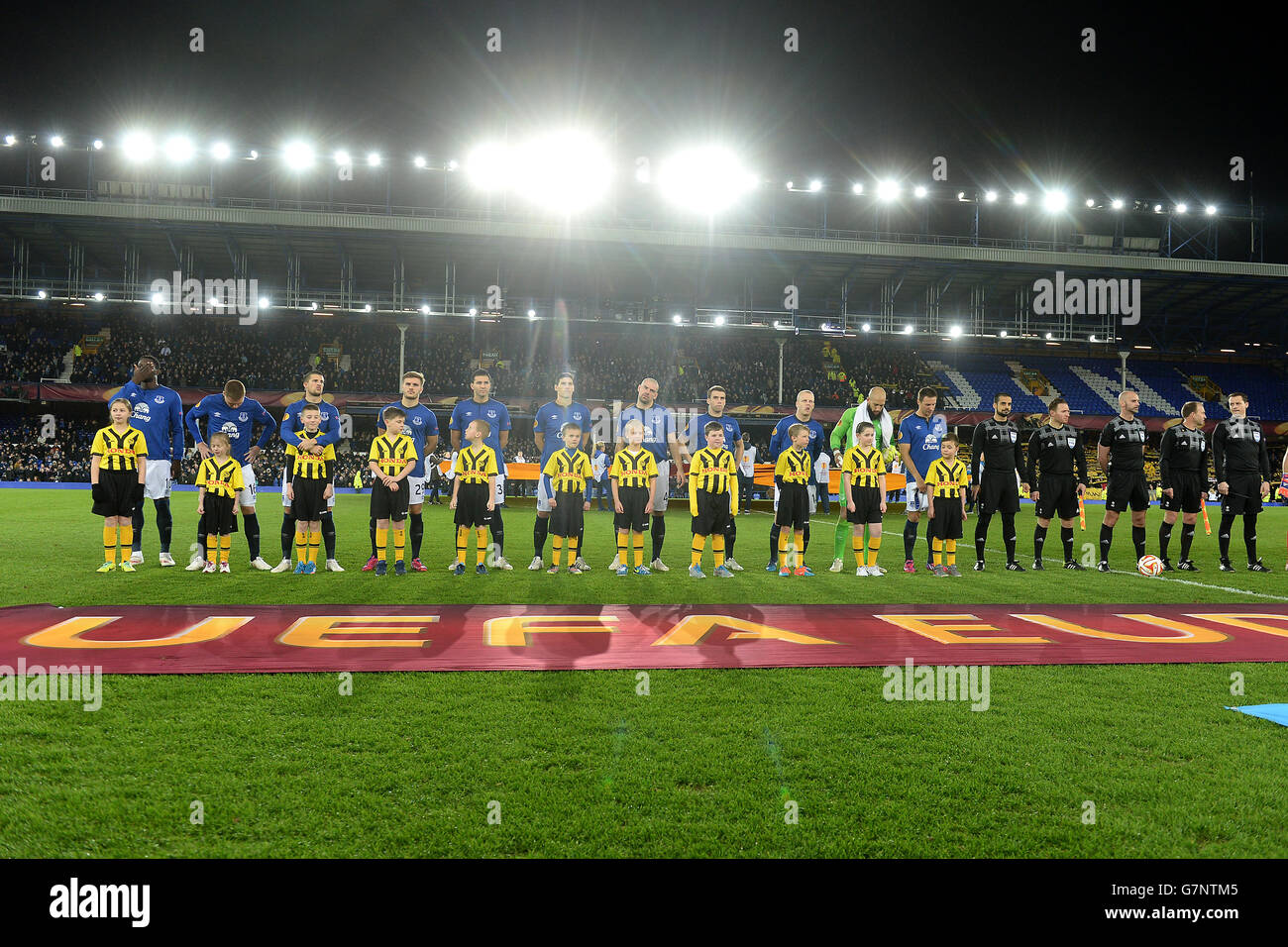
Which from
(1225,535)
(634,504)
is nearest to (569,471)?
(634,504)

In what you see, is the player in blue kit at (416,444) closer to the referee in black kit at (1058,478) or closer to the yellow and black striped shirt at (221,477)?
the yellow and black striped shirt at (221,477)

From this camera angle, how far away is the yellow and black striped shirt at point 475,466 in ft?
27.1

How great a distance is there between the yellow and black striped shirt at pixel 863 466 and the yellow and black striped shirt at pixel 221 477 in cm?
652

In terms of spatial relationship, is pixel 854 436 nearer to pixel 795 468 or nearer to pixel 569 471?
pixel 795 468

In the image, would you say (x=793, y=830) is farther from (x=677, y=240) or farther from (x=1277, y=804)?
(x=677, y=240)

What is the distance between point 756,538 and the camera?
13.0m

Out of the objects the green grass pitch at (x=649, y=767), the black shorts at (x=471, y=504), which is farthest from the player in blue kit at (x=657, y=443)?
the green grass pitch at (x=649, y=767)

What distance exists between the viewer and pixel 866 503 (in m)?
8.52

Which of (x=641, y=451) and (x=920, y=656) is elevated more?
(x=641, y=451)

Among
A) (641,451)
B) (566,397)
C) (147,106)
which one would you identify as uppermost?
(147,106)

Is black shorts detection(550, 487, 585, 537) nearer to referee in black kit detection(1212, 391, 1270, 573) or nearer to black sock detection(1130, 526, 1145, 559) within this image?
black sock detection(1130, 526, 1145, 559)

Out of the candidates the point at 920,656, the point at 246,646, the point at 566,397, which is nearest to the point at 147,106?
the point at 566,397

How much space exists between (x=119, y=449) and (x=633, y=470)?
5355 millimetres
